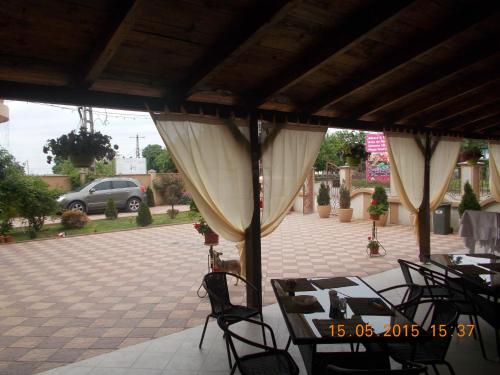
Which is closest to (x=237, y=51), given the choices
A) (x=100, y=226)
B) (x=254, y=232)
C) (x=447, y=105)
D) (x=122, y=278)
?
(x=254, y=232)

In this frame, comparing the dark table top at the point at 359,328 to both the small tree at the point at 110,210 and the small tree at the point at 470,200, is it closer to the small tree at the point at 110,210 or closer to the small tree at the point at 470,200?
the small tree at the point at 470,200

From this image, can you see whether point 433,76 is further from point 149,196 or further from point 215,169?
point 149,196

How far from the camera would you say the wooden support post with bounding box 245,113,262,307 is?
141 inches

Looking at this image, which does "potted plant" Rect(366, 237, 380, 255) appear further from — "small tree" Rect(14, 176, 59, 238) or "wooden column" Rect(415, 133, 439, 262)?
"small tree" Rect(14, 176, 59, 238)

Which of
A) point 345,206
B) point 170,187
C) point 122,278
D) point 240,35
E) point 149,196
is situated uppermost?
point 240,35

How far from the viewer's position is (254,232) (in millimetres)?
3662

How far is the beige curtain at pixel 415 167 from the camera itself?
510 cm

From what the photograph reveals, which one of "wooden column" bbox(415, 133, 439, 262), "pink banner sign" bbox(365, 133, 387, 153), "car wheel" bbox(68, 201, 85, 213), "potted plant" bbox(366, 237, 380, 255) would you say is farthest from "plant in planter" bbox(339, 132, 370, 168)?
"pink banner sign" bbox(365, 133, 387, 153)

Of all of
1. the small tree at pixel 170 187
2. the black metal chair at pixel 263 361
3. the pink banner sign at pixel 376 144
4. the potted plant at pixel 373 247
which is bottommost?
the potted plant at pixel 373 247

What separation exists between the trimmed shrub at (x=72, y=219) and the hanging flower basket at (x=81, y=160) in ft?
25.6

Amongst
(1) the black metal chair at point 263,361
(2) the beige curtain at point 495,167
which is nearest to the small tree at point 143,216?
(1) the black metal chair at point 263,361

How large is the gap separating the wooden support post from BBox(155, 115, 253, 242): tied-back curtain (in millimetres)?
59

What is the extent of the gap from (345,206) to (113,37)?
9.13 meters

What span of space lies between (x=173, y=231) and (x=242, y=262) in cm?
599
